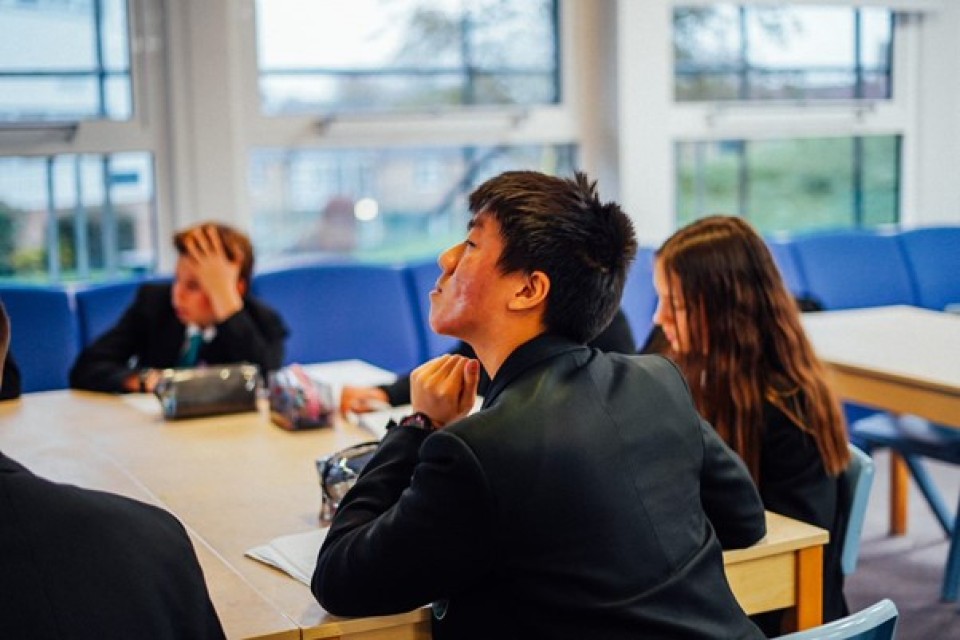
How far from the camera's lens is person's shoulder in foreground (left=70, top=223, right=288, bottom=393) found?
11.8 feet

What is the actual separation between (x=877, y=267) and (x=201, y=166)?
8.82 feet

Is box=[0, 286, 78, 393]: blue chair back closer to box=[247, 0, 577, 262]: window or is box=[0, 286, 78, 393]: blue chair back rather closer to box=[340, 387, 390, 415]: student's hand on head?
box=[247, 0, 577, 262]: window

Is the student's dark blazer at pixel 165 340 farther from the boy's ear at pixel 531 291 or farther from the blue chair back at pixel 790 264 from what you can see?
the blue chair back at pixel 790 264

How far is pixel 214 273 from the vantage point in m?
3.65

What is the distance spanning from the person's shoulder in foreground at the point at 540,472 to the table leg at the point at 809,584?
32 centimetres

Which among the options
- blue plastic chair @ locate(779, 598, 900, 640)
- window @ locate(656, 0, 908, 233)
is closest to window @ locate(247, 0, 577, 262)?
window @ locate(656, 0, 908, 233)

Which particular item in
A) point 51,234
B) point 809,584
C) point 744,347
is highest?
point 51,234

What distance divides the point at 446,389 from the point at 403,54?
11.2 ft

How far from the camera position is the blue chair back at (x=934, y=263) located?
18.2 ft

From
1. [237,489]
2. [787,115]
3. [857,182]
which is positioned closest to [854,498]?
[237,489]

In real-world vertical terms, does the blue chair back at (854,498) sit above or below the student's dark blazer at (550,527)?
below

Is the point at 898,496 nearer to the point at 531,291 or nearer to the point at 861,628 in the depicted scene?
the point at 861,628

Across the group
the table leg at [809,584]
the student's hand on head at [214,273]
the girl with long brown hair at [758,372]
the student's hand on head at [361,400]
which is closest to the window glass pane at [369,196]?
the student's hand on head at [214,273]

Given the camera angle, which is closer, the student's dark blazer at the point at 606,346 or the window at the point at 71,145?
the student's dark blazer at the point at 606,346
